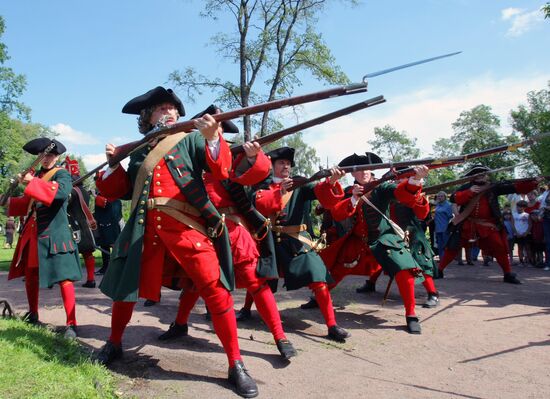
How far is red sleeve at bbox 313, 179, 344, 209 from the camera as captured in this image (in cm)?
520

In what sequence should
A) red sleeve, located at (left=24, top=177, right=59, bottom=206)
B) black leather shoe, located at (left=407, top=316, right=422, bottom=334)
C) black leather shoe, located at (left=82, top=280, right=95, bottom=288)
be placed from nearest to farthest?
red sleeve, located at (left=24, top=177, right=59, bottom=206) → black leather shoe, located at (left=407, top=316, right=422, bottom=334) → black leather shoe, located at (left=82, top=280, right=95, bottom=288)

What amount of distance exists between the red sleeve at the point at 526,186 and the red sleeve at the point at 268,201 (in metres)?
4.71

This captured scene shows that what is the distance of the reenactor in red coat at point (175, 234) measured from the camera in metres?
3.71

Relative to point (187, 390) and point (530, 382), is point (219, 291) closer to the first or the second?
point (187, 390)

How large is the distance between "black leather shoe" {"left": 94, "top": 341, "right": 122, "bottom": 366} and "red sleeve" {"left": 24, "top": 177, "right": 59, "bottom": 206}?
1652 millimetres

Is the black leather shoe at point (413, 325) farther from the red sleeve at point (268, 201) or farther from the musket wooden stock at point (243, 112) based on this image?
Result: the musket wooden stock at point (243, 112)

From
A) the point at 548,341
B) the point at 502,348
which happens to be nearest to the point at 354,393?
the point at 502,348

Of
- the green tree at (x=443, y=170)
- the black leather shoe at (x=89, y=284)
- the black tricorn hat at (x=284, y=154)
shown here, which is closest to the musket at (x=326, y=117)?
the black tricorn hat at (x=284, y=154)

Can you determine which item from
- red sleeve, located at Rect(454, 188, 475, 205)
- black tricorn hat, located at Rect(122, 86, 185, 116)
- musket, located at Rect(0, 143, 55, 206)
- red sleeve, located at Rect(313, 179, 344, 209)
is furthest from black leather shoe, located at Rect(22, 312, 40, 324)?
red sleeve, located at Rect(454, 188, 475, 205)

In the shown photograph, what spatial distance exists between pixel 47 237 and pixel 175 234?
2167mm

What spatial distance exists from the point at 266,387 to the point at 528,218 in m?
10.9

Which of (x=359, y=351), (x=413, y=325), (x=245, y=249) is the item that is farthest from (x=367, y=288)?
(x=245, y=249)

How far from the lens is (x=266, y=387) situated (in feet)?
12.3

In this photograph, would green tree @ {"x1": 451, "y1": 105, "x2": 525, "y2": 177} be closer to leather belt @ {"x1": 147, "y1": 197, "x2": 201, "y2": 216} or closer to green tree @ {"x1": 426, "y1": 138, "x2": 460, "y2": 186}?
green tree @ {"x1": 426, "y1": 138, "x2": 460, "y2": 186}
